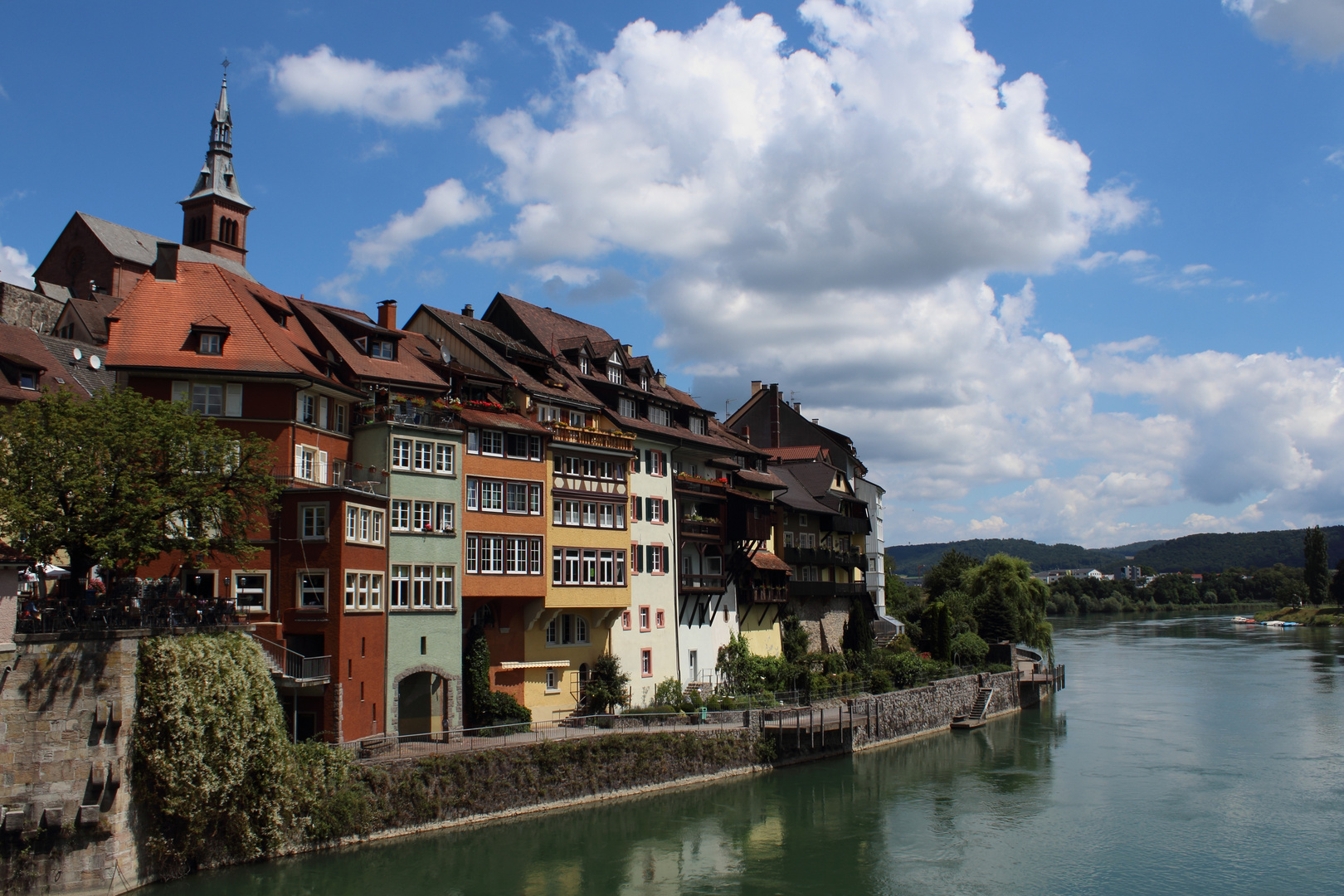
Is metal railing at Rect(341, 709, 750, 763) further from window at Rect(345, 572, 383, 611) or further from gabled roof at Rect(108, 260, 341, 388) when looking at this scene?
gabled roof at Rect(108, 260, 341, 388)

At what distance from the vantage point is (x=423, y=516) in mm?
40000

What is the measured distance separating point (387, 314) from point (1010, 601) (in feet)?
185

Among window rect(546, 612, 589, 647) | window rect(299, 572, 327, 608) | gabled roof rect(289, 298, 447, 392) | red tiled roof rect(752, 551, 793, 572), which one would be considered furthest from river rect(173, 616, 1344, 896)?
gabled roof rect(289, 298, 447, 392)

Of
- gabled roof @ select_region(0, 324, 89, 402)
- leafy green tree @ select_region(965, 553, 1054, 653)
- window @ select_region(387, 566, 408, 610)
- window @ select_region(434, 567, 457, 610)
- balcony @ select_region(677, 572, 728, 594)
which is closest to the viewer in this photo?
gabled roof @ select_region(0, 324, 89, 402)

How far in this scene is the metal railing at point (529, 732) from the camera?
115ft

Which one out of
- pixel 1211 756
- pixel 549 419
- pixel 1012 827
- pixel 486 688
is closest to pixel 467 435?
pixel 549 419

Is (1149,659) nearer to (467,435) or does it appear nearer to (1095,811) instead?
(1095,811)

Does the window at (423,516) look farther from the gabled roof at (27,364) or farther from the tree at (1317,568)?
the tree at (1317,568)

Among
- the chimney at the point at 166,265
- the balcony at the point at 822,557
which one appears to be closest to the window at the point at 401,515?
the chimney at the point at 166,265

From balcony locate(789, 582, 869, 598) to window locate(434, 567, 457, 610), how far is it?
29.4 meters

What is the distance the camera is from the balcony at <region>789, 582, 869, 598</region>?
6619 cm

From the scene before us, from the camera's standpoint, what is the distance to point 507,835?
3475cm

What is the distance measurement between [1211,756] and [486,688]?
34250 millimetres

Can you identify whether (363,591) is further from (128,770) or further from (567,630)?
(567,630)
